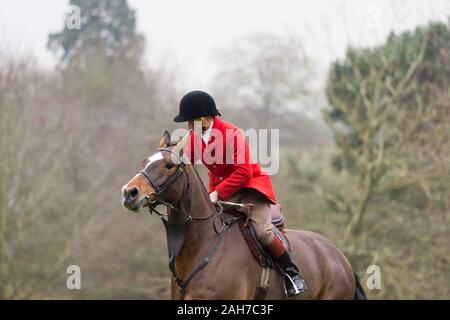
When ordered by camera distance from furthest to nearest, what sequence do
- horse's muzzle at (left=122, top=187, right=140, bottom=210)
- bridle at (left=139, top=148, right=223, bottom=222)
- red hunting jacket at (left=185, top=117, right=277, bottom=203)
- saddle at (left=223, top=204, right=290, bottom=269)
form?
saddle at (left=223, top=204, right=290, bottom=269)
red hunting jacket at (left=185, top=117, right=277, bottom=203)
bridle at (left=139, top=148, right=223, bottom=222)
horse's muzzle at (left=122, top=187, right=140, bottom=210)

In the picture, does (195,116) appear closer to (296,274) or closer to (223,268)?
(223,268)

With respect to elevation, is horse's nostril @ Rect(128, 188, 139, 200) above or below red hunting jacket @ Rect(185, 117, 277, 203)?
below

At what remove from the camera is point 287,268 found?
6594 mm

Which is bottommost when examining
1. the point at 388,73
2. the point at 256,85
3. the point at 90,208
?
the point at 90,208

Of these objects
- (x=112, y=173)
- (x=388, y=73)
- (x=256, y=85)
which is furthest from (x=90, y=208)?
(x=388, y=73)

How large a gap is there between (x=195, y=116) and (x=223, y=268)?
144 centimetres

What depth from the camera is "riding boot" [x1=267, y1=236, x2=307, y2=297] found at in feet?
21.3

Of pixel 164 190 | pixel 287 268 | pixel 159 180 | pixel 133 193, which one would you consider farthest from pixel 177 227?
pixel 287 268

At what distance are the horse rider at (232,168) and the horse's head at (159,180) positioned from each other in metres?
0.22

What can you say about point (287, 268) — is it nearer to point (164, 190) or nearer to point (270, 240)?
point (270, 240)

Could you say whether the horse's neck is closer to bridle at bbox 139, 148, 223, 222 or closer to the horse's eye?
bridle at bbox 139, 148, 223, 222

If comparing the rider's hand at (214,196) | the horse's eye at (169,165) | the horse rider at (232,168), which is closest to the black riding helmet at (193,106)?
the horse rider at (232,168)

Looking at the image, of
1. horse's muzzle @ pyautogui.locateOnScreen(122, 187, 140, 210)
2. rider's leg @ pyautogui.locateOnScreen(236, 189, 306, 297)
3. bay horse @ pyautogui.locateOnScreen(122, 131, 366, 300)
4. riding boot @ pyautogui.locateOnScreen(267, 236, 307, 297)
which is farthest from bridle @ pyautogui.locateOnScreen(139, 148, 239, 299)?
riding boot @ pyautogui.locateOnScreen(267, 236, 307, 297)
